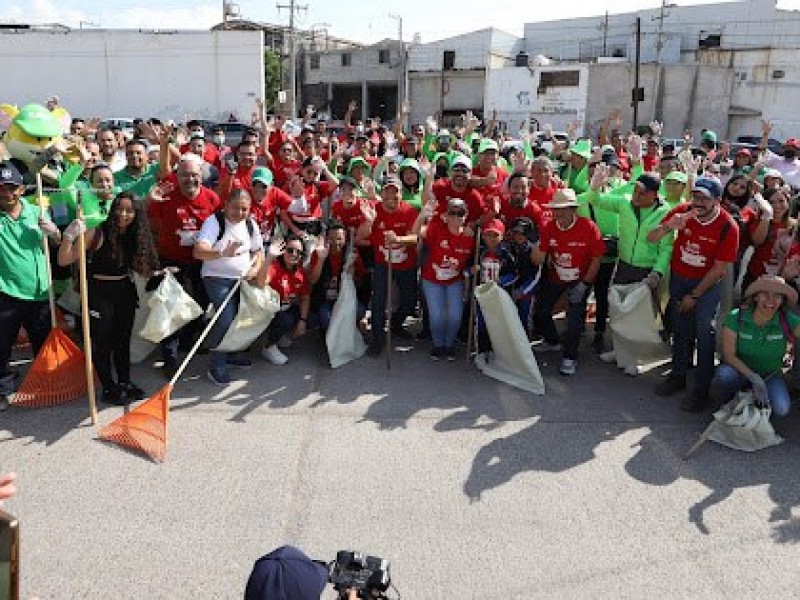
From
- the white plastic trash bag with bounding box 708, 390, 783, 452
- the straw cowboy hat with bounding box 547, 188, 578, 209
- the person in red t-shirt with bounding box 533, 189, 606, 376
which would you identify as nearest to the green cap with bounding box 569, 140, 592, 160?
the person in red t-shirt with bounding box 533, 189, 606, 376

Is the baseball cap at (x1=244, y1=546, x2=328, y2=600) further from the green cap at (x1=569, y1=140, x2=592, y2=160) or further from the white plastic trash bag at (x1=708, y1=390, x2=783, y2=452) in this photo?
the green cap at (x1=569, y1=140, x2=592, y2=160)

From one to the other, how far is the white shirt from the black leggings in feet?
2.09

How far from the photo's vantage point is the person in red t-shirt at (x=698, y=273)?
5051 millimetres

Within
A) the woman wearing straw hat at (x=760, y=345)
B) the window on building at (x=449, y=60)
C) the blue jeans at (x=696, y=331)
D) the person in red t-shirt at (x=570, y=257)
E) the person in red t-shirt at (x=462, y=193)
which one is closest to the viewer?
the woman wearing straw hat at (x=760, y=345)

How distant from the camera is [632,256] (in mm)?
5832

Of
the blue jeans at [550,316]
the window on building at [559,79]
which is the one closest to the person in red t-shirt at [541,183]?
the blue jeans at [550,316]

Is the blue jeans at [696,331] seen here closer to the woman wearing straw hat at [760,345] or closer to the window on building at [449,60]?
the woman wearing straw hat at [760,345]

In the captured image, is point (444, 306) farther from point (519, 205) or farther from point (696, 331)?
point (696, 331)

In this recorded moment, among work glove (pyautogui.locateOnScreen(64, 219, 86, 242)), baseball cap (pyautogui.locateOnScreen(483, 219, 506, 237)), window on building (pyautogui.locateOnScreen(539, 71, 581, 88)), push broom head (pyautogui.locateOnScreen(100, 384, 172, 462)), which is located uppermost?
window on building (pyautogui.locateOnScreen(539, 71, 581, 88))

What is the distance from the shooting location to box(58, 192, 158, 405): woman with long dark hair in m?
4.79

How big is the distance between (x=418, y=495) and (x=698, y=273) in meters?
2.90

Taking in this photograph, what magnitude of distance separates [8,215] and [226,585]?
3.12m

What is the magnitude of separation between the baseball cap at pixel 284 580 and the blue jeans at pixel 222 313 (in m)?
3.61

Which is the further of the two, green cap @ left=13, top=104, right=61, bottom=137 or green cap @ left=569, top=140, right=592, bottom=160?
green cap @ left=569, top=140, right=592, bottom=160
